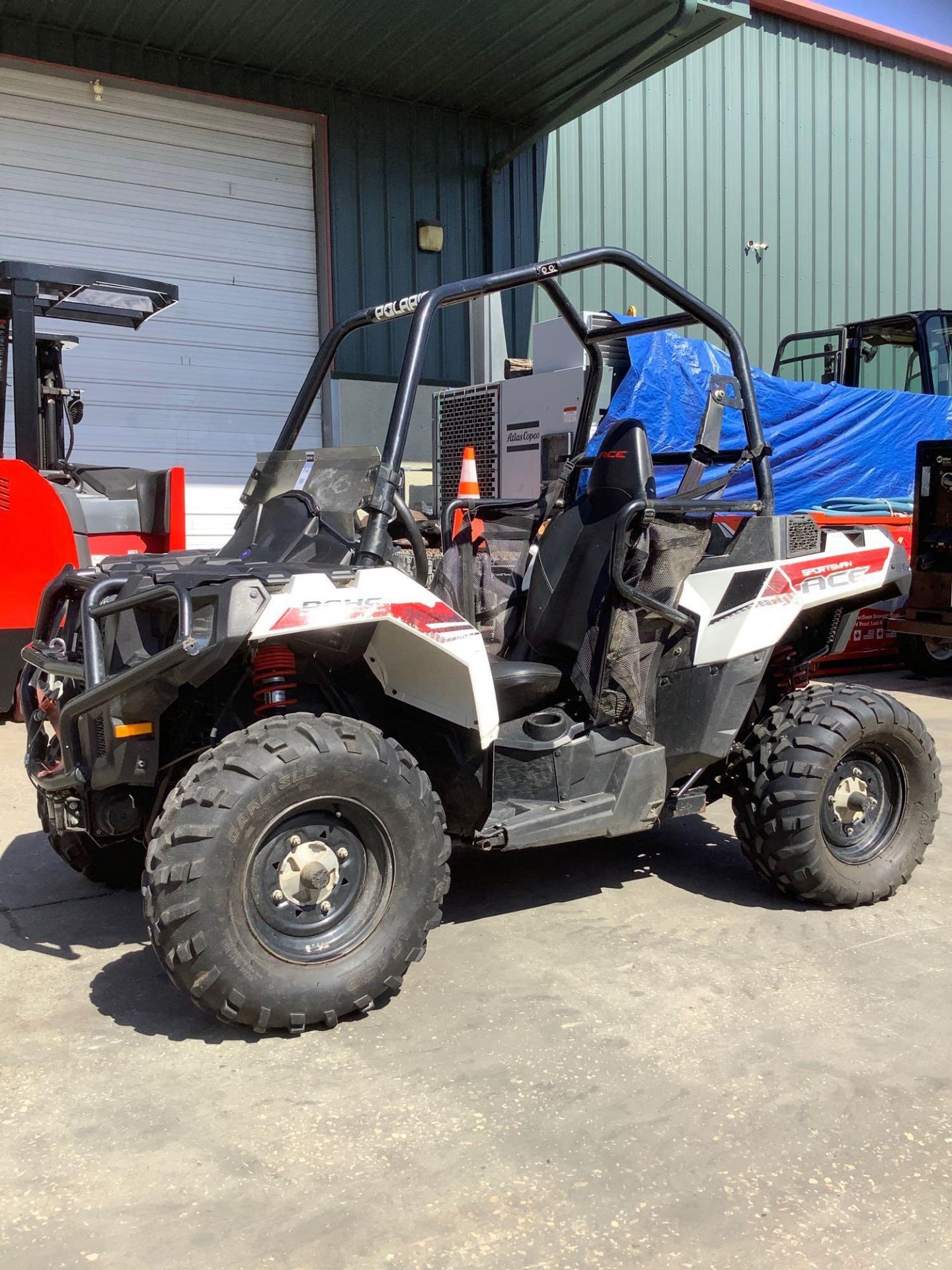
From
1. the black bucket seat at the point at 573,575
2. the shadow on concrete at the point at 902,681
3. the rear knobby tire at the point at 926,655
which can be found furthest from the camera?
the rear knobby tire at the point at 926,655

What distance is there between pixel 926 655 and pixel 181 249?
25.1 feet

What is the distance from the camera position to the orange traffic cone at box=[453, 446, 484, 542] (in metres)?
4.30

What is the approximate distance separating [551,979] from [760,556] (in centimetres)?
160

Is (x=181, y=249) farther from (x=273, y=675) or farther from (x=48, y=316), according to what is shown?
(x=273, y=675)

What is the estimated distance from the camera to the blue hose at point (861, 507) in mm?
10383

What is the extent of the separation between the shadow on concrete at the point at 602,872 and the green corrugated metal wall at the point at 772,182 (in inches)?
364

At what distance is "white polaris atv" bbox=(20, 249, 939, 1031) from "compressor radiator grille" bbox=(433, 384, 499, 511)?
520 centimetres

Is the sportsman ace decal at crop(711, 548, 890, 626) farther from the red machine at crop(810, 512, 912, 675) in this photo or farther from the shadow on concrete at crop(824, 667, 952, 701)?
the red machine at crop(810, 512, 912, 675)

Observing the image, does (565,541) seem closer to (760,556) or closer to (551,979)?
(760,556)

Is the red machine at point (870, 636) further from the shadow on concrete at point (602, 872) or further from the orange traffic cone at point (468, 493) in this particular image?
the orange traffic cone at point (468, 493)

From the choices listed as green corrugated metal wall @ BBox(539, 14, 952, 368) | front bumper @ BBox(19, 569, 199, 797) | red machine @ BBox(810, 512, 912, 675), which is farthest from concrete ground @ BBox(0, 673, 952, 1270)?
green corrugated metal wall @ BBox(539, 14, 952, 368)

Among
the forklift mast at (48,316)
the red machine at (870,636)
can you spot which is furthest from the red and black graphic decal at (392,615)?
the red machine at (870,636)

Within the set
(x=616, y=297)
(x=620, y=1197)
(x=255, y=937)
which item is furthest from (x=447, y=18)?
(x=620, y=1197)

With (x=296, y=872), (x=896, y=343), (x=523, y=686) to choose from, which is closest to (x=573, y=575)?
(x=523, y=686)
